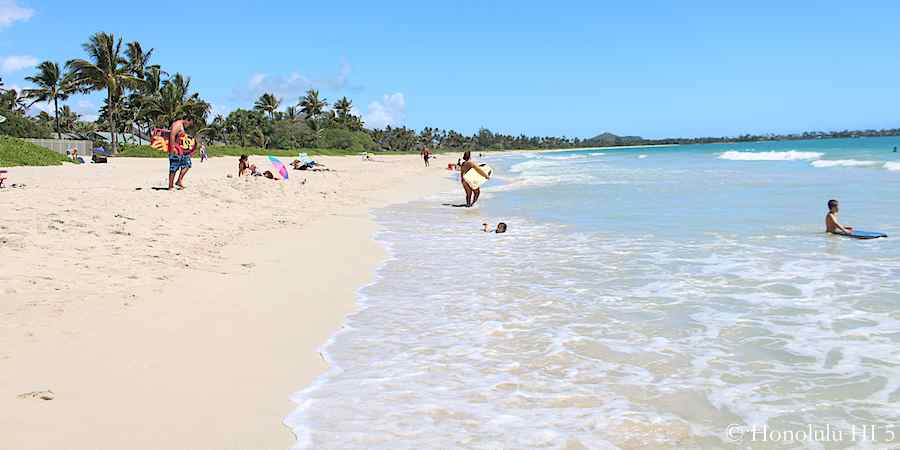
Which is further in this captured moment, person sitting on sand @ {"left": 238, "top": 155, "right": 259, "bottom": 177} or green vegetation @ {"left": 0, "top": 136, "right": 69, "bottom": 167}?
green vegetation @ {"left": 0, "top": 136, "right": 69, "bottom": 167}

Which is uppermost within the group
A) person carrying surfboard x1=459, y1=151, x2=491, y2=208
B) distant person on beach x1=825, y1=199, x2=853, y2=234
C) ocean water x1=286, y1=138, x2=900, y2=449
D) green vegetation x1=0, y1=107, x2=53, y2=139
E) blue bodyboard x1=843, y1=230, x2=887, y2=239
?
green vegetation x1=0, y1=107, x2=53, y2=139

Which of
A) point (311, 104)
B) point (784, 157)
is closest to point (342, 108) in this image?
point (311, 104)

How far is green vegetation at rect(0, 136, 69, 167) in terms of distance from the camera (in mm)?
22875

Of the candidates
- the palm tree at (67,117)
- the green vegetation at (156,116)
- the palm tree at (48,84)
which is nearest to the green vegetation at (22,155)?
the green vegetation at (156,116)

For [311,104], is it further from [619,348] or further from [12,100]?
[619,348]

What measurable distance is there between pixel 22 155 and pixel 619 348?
85.7 ft

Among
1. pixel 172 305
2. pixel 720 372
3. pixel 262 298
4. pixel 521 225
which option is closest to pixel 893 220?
pixel 521 225

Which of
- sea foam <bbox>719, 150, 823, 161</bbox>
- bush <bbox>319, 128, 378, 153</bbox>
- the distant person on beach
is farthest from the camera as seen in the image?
bush <bbox>319, 128, 378, 153</bbox>

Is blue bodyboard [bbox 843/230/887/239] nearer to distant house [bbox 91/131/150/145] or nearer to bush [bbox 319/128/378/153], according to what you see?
distant house [bbox 91/131/150/145]

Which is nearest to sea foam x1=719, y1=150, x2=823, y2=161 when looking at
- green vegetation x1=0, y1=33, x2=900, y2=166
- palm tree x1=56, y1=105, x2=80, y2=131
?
green vegetation x1=0, y1=33, x2=900, y2=166

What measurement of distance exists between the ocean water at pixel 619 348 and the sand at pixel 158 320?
13.4 inches

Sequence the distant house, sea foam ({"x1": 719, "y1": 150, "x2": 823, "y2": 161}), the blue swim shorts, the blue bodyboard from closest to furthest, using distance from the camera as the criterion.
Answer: the blue bodyboard → the blue swim shorts → sea foam ({"x1": 719, "y1": 150, "x2": 823, "y2": 161}) → the distant house

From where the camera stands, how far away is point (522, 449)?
3178mm

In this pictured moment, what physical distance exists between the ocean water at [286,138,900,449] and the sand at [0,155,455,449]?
340mm
